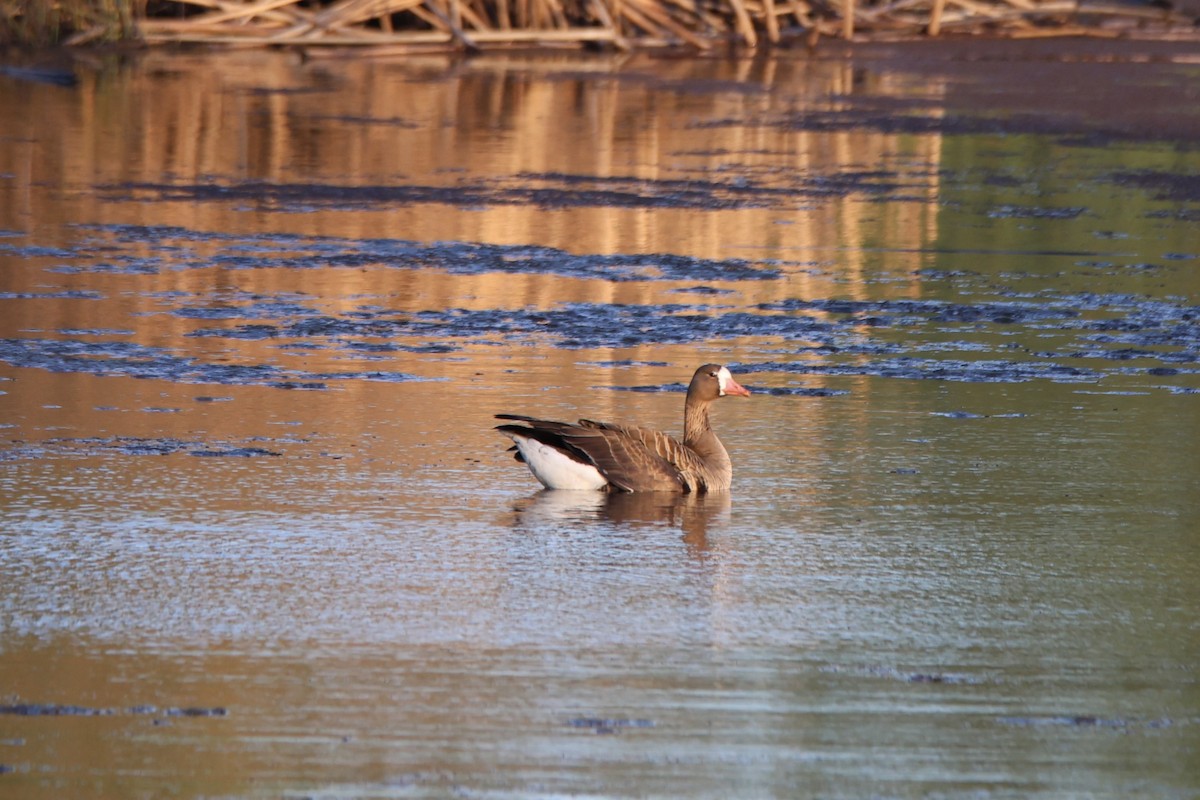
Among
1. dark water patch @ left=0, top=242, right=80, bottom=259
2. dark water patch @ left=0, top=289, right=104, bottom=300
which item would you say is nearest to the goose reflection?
dark water patch @ left=0, top=289, right=104, bottom=300

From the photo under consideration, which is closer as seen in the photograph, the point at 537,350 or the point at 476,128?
the point at 537,350

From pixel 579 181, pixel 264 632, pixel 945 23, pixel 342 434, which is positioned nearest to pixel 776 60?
pixel 945 23

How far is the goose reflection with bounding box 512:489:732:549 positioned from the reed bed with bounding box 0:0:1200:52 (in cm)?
1895

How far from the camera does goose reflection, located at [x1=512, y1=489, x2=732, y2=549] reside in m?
7.74

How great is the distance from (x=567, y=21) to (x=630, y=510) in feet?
68.8

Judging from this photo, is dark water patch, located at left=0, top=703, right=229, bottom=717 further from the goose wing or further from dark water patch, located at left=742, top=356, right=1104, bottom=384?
dark water patch, located at left=742, top=356, right=1104, bottom=384

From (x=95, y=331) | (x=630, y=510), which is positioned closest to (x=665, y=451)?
(x=630, y=510)

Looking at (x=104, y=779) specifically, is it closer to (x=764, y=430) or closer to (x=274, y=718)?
(x=274, y=718)

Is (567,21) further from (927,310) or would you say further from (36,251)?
(927,310)

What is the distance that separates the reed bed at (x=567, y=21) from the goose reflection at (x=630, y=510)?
18950 millimetres

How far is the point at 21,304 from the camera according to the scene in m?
11.5

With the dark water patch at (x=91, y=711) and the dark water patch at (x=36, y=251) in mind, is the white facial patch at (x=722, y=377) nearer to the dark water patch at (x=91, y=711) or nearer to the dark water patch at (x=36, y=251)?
the dark water patch at (x=91, y=711)

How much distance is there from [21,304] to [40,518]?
4.30m

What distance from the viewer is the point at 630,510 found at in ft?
26.5
